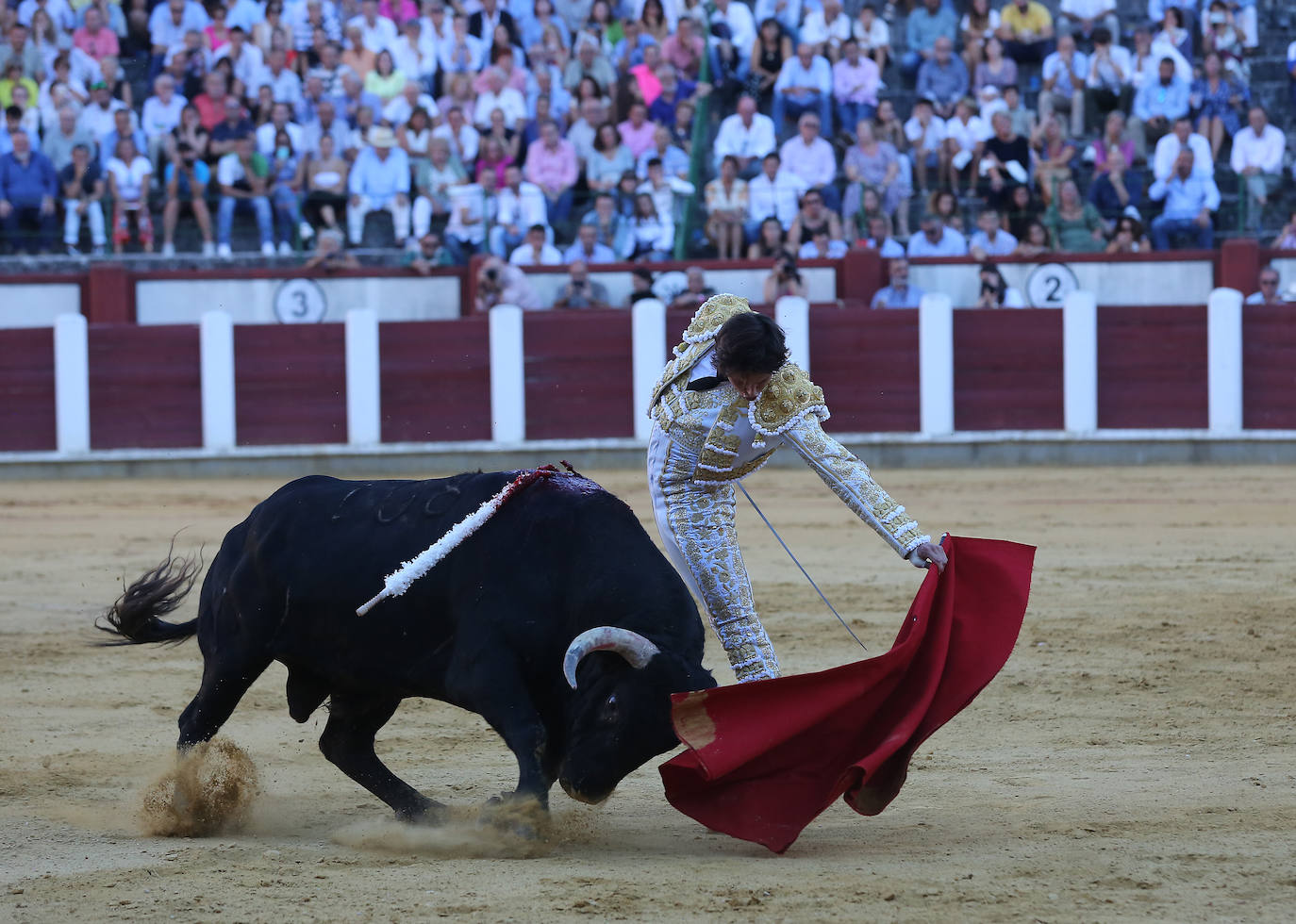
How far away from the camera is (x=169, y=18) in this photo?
11.7 meters

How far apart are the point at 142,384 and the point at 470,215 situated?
227 centimetres

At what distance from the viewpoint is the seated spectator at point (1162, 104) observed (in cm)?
1099

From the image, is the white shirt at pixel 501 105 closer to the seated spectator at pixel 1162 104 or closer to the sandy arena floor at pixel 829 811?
the seated spectator at pixel 1162 104

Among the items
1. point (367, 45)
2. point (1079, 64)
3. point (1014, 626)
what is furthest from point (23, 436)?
Result: point (1014, 626)

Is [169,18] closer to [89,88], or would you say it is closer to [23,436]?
[89,88]

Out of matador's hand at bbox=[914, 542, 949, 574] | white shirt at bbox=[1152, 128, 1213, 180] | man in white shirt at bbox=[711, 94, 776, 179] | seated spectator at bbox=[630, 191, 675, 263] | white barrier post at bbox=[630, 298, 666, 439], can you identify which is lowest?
matador's hand at bbox=[914, 542, 949, 574]

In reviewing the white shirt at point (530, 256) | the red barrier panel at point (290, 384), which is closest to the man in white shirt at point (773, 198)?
the white shirt at point (530, 256)

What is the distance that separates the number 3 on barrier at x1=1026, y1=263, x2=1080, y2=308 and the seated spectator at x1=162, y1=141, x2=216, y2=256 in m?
5.16

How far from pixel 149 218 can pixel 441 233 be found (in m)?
1.87

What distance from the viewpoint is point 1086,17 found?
11805 millimetres

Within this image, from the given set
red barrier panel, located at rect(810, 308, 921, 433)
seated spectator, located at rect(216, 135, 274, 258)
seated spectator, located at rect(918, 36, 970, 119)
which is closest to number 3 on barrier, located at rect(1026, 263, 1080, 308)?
red barrier panel, located at rect(810, 308, 921, 433)

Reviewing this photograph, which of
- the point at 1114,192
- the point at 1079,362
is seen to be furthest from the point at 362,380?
the point at 1114,192

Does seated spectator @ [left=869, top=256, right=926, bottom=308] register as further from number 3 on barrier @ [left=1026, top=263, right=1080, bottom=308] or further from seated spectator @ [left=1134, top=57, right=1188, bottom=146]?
seated spectator @ [left=1134, top=57, right=1188, bottom=146]

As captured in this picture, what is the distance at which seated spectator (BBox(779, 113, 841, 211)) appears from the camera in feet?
35.0
